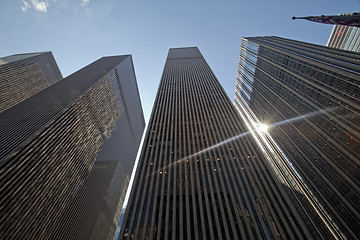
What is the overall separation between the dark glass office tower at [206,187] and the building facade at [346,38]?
11066 centimetres

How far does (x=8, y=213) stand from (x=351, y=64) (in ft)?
348

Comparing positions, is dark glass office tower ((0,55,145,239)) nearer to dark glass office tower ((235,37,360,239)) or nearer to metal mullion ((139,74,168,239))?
metal mullion ((139,74,168,239))

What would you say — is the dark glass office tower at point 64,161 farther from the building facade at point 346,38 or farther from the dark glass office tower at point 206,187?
the building facade at point 346,38

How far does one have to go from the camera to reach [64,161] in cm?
6272

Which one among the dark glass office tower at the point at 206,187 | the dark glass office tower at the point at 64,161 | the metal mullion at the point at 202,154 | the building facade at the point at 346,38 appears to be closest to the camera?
the dark glass office tower at the point at 206,187

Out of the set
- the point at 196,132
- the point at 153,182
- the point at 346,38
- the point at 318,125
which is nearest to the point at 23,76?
the point at 196,132

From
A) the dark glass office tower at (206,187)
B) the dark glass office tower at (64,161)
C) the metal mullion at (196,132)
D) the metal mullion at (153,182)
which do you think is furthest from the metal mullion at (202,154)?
the dark glass office tower at (64,161)

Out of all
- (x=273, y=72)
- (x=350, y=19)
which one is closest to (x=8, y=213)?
(x=350, y=19)

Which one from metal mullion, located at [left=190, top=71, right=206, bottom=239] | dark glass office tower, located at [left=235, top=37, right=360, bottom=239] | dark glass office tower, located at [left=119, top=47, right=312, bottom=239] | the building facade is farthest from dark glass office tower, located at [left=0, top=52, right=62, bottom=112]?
the building facade

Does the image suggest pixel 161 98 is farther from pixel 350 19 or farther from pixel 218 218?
pixel 350 19

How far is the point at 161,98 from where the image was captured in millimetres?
81625

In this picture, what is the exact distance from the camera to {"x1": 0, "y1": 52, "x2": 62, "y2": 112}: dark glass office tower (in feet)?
345

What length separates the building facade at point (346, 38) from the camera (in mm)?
104688

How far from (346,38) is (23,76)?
782ft
